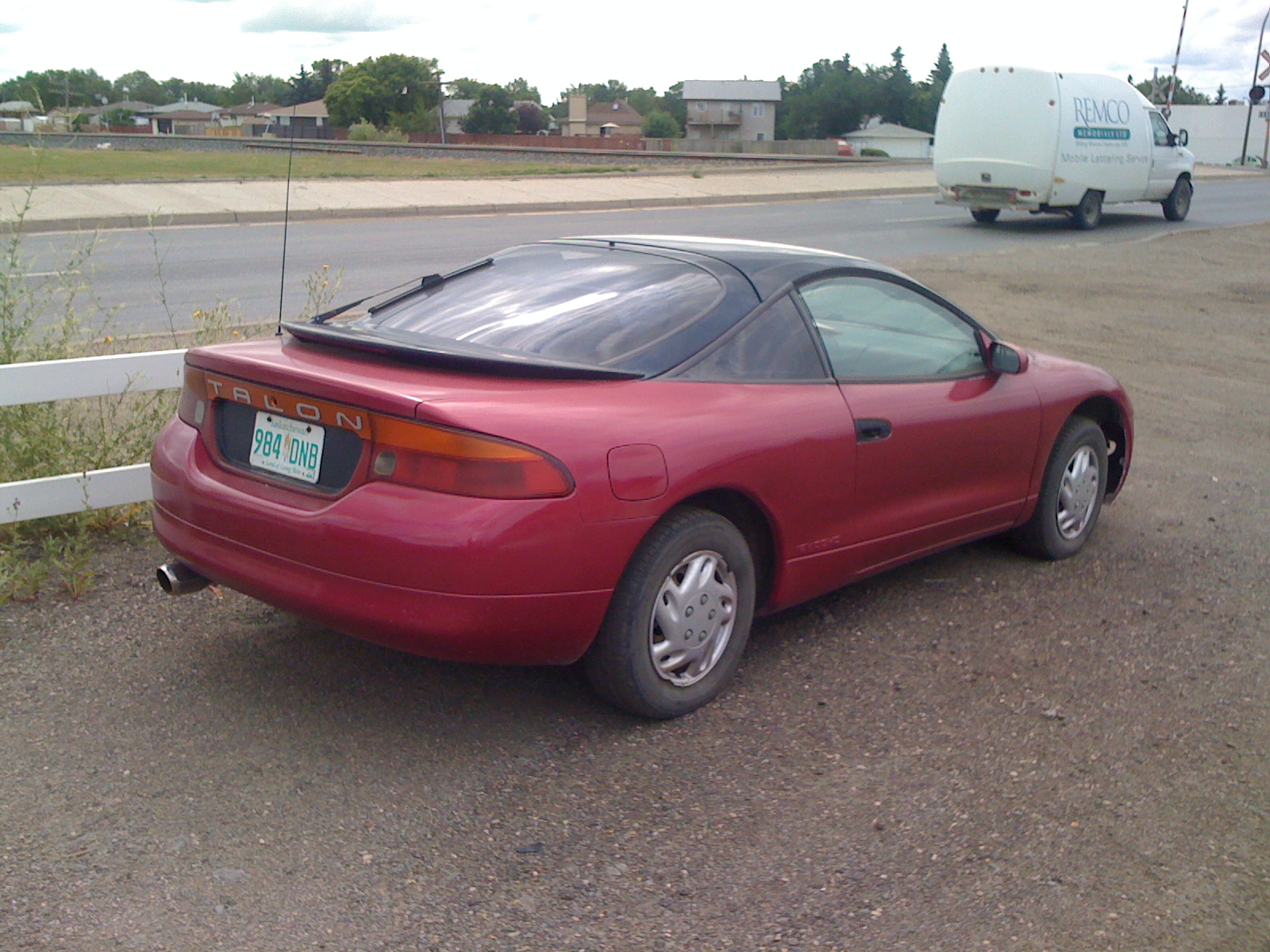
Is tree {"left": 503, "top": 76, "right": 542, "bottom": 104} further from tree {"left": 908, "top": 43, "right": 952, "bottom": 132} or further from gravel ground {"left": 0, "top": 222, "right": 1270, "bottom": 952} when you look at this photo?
gravel ground {"left": 0, "top": 222, "right": 1270, "bottom": 952}

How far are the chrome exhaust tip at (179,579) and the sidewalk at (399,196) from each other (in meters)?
13.0

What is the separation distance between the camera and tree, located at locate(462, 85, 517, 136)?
108312 millimetres

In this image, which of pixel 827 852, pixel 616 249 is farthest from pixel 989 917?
pixel 616 249

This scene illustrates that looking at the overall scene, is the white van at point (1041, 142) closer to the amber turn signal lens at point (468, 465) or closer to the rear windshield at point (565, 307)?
the rear windshield at point (565, 307)

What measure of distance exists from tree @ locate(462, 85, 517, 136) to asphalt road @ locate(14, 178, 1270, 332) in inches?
3249

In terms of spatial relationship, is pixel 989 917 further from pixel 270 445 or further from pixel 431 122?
pixel 431 122

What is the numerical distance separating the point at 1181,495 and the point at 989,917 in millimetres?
4562

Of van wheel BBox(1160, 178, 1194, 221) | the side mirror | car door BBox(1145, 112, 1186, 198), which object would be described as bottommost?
the side mirror

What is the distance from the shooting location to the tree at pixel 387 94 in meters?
99.2

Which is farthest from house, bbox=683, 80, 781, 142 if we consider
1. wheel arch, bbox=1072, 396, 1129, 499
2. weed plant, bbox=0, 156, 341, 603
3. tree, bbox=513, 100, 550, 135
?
weed plant, bbox=0, 156, 341, 603

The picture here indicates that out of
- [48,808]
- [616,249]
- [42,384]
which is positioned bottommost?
[48,808]

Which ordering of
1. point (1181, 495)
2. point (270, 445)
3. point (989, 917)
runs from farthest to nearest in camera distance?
point (1181, 495), point (270, 445), point (989, 917)

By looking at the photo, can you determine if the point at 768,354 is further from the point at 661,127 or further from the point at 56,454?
the point at 661,127

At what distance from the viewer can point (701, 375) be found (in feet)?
13.5
